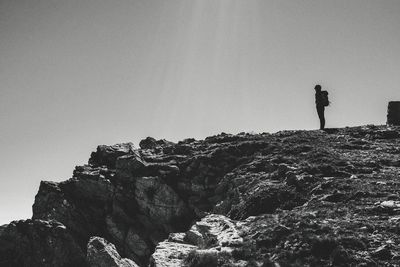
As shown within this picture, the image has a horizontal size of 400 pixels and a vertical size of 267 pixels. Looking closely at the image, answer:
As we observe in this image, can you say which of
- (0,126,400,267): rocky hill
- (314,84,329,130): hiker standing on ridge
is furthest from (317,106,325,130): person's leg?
(0,126,400,267): rocky hill

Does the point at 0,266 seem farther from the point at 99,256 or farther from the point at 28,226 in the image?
the point at 99,256

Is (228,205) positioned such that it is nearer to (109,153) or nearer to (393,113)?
(109,153)

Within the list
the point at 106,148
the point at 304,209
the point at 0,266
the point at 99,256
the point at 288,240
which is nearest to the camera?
the point at 288,240

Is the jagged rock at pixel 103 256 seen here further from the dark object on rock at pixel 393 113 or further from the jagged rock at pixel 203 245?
the dark object on rock at pixel 393 113

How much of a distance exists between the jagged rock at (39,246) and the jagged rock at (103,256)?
46.4 feet

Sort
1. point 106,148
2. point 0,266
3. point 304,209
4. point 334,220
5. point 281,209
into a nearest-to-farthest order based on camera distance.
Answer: point 334,220, point 304,209, point 281,209, point 0,266, point 106,148

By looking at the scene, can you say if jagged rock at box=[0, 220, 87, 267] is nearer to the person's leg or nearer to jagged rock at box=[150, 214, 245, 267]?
jagged rock at box=[150, 214, 245, 267]

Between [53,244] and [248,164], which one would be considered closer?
[248,164]

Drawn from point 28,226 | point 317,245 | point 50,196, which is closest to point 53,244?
point 28,226

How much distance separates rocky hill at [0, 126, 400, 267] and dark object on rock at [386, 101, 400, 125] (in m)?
3.44

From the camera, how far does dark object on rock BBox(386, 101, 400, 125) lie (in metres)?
37.4

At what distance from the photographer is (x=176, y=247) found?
1941cm

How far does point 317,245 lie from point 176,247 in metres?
8.91

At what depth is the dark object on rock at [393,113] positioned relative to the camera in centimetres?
3738
